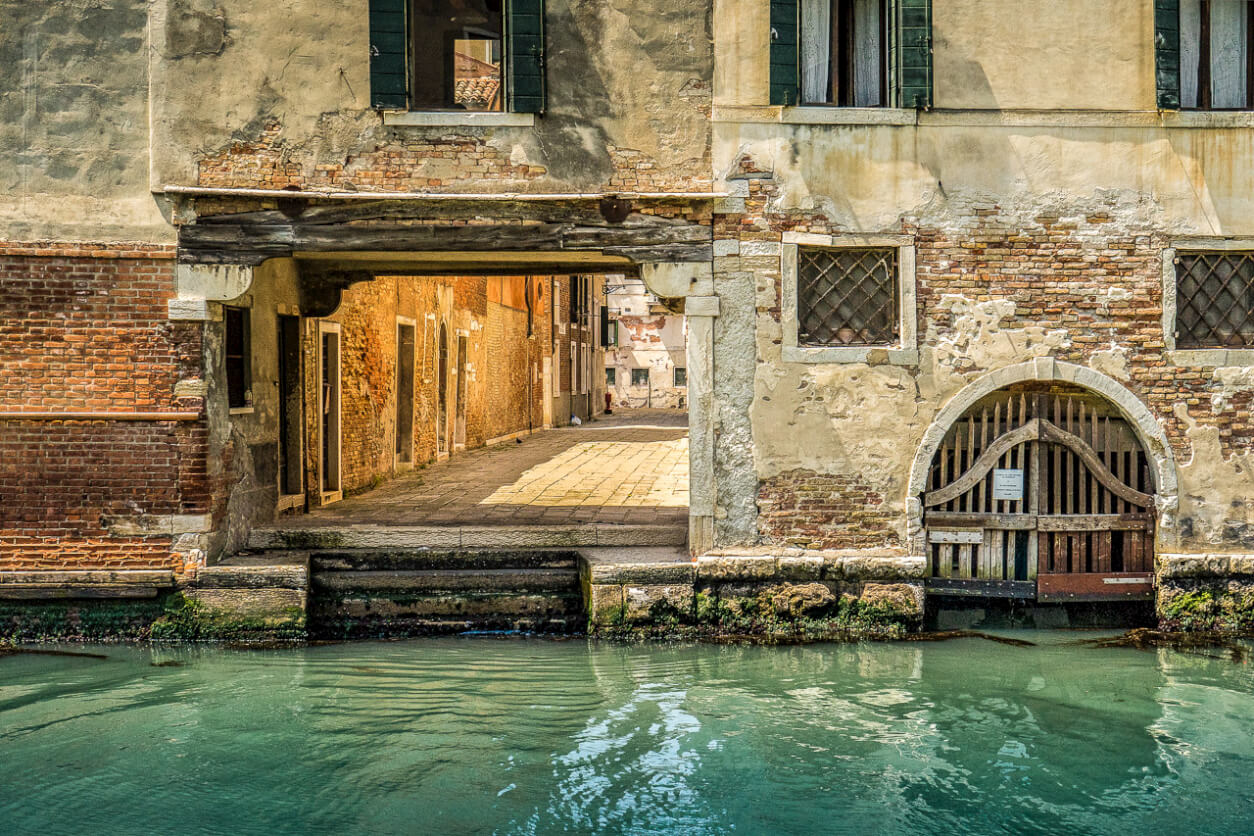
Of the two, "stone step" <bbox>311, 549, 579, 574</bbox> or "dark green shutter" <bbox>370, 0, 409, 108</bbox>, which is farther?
"stone step" <bbox>311, 549, 579, 574</bbox>

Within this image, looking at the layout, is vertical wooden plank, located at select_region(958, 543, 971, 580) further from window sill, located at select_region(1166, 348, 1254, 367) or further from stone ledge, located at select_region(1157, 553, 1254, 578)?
window sill, located at select_region(1166, 348, 1254, 367)

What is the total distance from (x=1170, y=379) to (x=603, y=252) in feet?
14.3

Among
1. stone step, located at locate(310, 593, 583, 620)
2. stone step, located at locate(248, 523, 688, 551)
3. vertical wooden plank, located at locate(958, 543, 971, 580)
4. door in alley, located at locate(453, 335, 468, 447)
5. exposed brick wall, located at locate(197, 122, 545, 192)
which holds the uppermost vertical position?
exposed brick wall, located at locate(197, 122, 545, 192)

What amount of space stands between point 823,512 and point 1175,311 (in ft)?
9.91

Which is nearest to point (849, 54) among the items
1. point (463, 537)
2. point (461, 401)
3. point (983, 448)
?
point (983, 448)

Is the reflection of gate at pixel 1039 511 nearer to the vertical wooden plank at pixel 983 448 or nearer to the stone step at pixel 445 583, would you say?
the vertical wooden plank at pixel 983 448

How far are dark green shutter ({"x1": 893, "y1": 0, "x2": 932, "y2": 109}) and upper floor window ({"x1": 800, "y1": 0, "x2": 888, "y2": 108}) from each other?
216 mm

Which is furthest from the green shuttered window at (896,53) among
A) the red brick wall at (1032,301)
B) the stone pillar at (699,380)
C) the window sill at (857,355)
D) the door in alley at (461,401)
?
the door in alley at (461,401)

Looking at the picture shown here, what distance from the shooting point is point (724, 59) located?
8.28 meters

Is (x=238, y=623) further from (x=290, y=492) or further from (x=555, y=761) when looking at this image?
(x=555, y=761)

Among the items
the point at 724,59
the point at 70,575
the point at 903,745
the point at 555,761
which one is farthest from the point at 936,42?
the point at 70,575

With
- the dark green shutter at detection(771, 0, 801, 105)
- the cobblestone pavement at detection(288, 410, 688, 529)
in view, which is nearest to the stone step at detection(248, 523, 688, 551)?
the cobblestone pavement at detection(288, 410, 688, 529)

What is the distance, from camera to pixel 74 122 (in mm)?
8117

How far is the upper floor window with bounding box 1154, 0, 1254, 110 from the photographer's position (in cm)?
845
